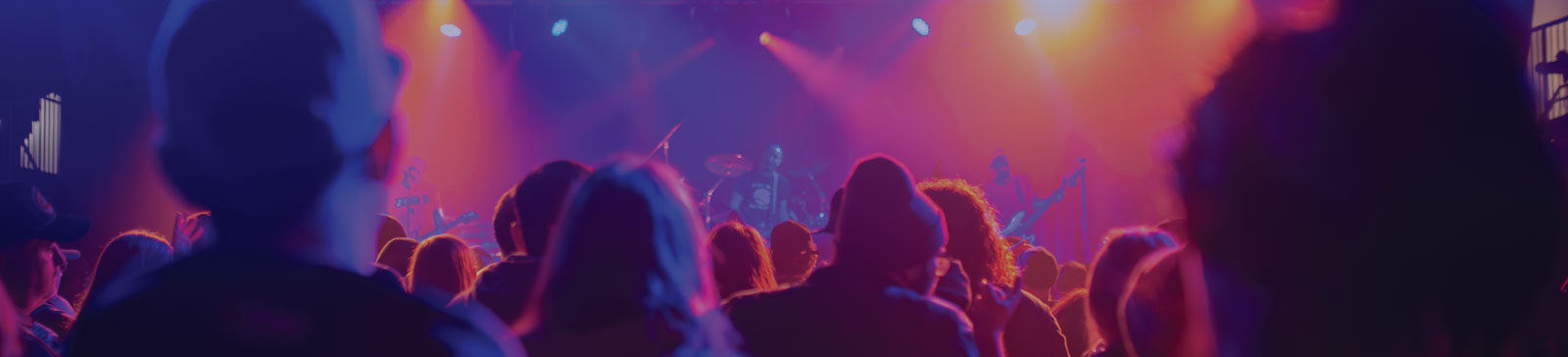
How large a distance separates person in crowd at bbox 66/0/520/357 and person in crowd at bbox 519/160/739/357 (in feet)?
1.85

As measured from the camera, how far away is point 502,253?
3020 millimetres

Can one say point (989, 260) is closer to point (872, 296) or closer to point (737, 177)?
point (872, 296)

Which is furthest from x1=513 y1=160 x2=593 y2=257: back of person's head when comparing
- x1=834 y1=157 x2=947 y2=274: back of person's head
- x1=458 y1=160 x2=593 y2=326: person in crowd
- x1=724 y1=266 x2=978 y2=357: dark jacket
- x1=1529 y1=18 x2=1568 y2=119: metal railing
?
x1=1529 y1=18 x2=1568 y2=119: metal railing

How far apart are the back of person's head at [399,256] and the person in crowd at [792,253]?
4.86 feet

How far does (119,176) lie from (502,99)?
250 inches

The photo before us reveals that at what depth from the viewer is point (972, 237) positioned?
2.84 metres

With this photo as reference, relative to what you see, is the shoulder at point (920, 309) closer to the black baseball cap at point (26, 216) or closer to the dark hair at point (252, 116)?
the dark hair at point (252, 116)

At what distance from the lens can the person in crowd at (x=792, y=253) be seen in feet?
12.9

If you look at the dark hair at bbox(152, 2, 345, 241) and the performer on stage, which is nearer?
the dark hair at bbox(152, 2, 345, 241)

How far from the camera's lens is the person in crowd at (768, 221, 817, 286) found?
3926mm

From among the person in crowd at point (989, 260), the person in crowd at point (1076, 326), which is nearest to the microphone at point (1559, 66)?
the person in crowd at point (1076, 326)

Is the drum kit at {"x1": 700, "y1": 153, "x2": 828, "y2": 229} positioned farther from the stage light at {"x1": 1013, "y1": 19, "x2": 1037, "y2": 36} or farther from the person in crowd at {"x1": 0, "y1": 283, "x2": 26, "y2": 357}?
the person in crowd at {"x1": 0, "y1": 283, "x2": 26, "y2": 357}

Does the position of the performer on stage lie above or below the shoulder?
above

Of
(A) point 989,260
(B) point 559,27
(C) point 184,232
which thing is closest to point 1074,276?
(A) point 989,260
